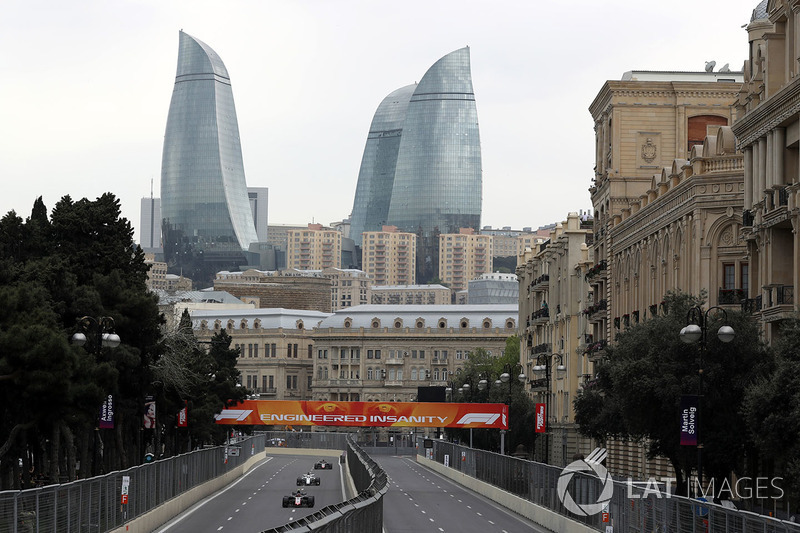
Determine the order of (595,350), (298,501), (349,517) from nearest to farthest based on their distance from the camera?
(349,517), (298,501), (595,350)

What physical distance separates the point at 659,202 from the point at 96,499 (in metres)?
40.6

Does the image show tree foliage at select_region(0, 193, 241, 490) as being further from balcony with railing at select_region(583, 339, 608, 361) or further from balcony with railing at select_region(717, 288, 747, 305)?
balcony with railing at select_region(583, 339, 608, 361)

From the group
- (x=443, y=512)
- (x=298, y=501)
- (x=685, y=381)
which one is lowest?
(x=443, y=512)

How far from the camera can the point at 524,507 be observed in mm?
65062

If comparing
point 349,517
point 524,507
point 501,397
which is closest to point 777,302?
point 524,507

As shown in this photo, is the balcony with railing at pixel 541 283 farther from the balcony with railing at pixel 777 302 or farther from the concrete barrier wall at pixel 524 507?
the balcony with railing at pixel 777 302

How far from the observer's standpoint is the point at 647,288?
78000mm

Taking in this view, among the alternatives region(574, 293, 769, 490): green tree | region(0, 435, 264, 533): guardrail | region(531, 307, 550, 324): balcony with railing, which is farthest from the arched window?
region(531, 307, 550, 324): balcony with railing

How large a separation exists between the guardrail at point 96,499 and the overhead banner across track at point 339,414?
56.5 m

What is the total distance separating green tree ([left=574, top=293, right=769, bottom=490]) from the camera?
164 feet

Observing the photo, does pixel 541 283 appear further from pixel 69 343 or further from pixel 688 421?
pixel 688 421

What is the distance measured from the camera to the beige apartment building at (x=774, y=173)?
51.0 meters

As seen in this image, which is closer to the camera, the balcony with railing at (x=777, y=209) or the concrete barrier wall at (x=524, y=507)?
the balcony with railing at (x=777, y=209)

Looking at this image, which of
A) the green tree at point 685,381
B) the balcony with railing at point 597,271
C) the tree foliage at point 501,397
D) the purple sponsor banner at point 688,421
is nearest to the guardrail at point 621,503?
the purple sponsor banner at point 688,421
